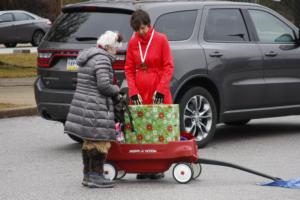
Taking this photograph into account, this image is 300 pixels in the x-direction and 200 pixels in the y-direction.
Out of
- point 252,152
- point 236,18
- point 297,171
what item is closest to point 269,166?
point 297,171

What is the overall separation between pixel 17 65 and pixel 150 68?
15.9 m

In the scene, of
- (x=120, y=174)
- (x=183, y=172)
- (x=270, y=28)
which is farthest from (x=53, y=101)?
(x=270, y=28)

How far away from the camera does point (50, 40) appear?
11797mm

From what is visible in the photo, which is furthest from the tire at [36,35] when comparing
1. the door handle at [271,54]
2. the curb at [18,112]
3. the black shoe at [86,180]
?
the black shoe at [86,180]

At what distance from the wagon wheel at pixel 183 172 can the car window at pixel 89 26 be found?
2.34 metres

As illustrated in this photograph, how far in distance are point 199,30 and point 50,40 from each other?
182 centimetres

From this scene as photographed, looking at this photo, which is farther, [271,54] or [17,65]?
[17,65]

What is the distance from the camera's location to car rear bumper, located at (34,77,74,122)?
1132 centimetres

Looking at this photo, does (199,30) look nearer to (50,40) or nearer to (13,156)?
(50,40)

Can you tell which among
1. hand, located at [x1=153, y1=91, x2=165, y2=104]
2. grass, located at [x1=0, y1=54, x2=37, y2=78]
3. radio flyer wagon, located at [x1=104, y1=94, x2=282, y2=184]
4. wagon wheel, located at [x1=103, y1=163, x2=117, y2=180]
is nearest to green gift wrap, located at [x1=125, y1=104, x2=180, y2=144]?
radio flyer wagon, located at [x1=104, y1=94, x2=282, y2=184]

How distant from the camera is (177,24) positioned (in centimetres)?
1173

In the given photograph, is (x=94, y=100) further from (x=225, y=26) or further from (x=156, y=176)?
(x=225, y=26)

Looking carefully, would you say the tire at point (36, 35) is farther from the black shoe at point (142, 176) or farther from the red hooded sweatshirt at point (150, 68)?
the black shoe at point (142, 176)

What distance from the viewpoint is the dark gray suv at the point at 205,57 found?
11.4 metres
